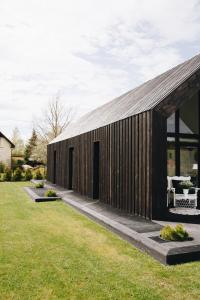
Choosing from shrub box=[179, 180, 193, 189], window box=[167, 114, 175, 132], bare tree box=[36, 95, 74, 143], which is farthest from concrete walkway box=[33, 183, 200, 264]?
bare tree box=[36, 95, 74, 143]

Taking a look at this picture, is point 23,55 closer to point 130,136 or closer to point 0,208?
point 130,136

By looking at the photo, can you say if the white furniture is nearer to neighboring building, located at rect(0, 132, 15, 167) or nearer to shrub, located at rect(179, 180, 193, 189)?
shrub, located at rect(179, 180, 193, 189)

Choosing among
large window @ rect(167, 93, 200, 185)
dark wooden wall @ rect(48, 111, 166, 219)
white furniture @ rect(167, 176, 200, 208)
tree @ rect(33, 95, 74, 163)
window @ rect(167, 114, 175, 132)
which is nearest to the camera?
dark wooden wall @ rect(48, 111, 166, 219)

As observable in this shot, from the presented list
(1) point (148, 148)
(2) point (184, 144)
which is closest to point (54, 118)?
(2) point (184, 144)

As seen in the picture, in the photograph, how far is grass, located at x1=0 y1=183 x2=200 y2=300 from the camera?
3936mm

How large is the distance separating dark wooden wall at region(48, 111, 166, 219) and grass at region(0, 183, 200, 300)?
1.58m

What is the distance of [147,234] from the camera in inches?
243

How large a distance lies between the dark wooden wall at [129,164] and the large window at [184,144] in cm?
137

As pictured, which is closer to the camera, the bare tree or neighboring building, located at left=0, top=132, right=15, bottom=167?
neighboring building, located at left=0, top=132, right=15, bottom=167

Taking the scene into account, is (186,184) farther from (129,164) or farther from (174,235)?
(174,235)

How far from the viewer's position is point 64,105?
4034 cm

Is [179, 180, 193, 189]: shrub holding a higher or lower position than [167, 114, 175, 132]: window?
lower

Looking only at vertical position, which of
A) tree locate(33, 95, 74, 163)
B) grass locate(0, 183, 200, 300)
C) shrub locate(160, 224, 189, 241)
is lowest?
grass locate(0, 183, 200, 300)

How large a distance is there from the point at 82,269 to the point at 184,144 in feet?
20.1
